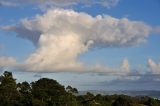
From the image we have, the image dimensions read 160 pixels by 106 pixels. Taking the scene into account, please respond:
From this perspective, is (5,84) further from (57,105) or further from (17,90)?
(57,105)

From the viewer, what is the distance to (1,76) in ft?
629

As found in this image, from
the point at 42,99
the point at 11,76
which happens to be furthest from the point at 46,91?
the point at 11,76

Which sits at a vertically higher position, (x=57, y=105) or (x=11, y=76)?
(x=11, y=76)

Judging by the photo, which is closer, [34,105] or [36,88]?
[34,105]

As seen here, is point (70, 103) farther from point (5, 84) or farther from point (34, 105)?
point (5, 84)

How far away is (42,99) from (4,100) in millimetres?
15384

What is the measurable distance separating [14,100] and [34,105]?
37.1ft

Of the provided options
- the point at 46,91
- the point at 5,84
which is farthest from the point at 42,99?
the point at 5,84

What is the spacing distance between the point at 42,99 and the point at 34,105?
999 cm

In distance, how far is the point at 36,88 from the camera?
19862cm

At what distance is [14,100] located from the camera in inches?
7111

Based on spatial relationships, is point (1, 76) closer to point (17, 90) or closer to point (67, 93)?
point (17, 90)

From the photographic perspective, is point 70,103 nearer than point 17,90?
Yes

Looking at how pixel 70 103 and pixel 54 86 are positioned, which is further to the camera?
pixel 54 86
